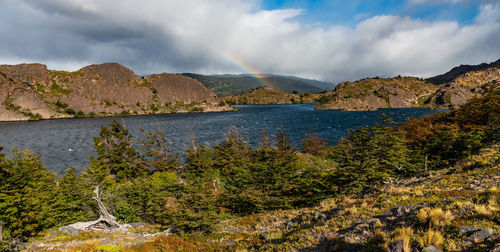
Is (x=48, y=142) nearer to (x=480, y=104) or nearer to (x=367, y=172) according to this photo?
(x=367, y=172)

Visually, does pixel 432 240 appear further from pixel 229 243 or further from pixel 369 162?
pixel 369 162

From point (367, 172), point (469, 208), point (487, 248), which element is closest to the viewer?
point (487, 248)

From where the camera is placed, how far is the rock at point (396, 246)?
6.84 m

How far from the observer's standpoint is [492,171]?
16.2 m

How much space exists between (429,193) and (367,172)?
350 inches

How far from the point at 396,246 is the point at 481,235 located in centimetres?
238

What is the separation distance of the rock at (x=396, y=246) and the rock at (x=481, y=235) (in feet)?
6.42

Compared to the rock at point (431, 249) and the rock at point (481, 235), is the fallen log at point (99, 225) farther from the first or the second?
the rock at point (481, 235)

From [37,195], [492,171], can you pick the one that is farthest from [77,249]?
[492,171]

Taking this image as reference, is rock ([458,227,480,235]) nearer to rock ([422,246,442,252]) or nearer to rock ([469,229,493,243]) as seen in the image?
rock ([469,229,493,243])

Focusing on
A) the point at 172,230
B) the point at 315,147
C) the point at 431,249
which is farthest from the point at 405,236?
the point at 315,147

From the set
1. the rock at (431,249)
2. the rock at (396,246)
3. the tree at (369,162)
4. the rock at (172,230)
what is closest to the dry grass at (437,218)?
the rock at (431,249)

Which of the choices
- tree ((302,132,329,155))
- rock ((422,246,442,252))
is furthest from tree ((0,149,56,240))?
tree ((302,132,329,155))

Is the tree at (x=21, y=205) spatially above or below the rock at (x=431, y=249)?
below
